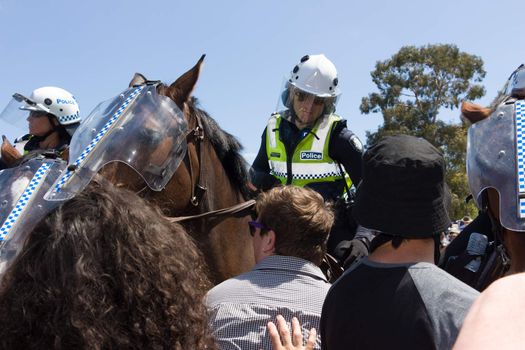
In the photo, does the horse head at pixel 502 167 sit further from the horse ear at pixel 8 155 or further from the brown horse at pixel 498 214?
the horse ear at pixel 8 155

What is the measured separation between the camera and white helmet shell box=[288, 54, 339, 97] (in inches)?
190

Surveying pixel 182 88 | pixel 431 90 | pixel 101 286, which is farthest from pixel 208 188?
pixel 431 90

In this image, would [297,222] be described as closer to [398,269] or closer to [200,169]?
[398,269]

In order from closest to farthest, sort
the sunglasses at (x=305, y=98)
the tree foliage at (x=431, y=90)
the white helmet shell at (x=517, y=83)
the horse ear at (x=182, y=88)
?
1. the white helmet shell at (x=517, y=83)
2. the horse ear at (x=182, y=88)
3. the sunglasses at (x=305, y=98)
4. the tree foliage at (x=431, y=90)

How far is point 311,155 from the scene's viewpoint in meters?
4.54

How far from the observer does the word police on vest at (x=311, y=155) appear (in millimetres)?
4508

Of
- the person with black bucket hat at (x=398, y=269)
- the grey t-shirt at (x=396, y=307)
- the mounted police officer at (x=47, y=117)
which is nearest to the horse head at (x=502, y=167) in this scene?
the person with black bucket hat at (x=398, y=269)

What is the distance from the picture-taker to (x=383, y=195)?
2.11 m

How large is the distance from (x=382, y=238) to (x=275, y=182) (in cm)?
261

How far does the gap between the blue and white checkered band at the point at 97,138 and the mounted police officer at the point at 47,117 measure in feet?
9.36

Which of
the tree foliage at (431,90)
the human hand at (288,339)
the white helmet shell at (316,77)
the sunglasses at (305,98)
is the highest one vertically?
the white helmet shell at (316,77)

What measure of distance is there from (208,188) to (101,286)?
284 centimetres

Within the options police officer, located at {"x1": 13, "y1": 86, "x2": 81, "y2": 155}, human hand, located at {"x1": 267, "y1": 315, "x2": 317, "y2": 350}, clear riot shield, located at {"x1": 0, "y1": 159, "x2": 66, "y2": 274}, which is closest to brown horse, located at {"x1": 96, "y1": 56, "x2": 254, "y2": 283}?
clear riot shield, located at {"x1": 0, "y1": 159, "x2": 66, "y2": 274}

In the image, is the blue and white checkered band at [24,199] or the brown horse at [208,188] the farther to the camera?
the brown horse at [208,188]
